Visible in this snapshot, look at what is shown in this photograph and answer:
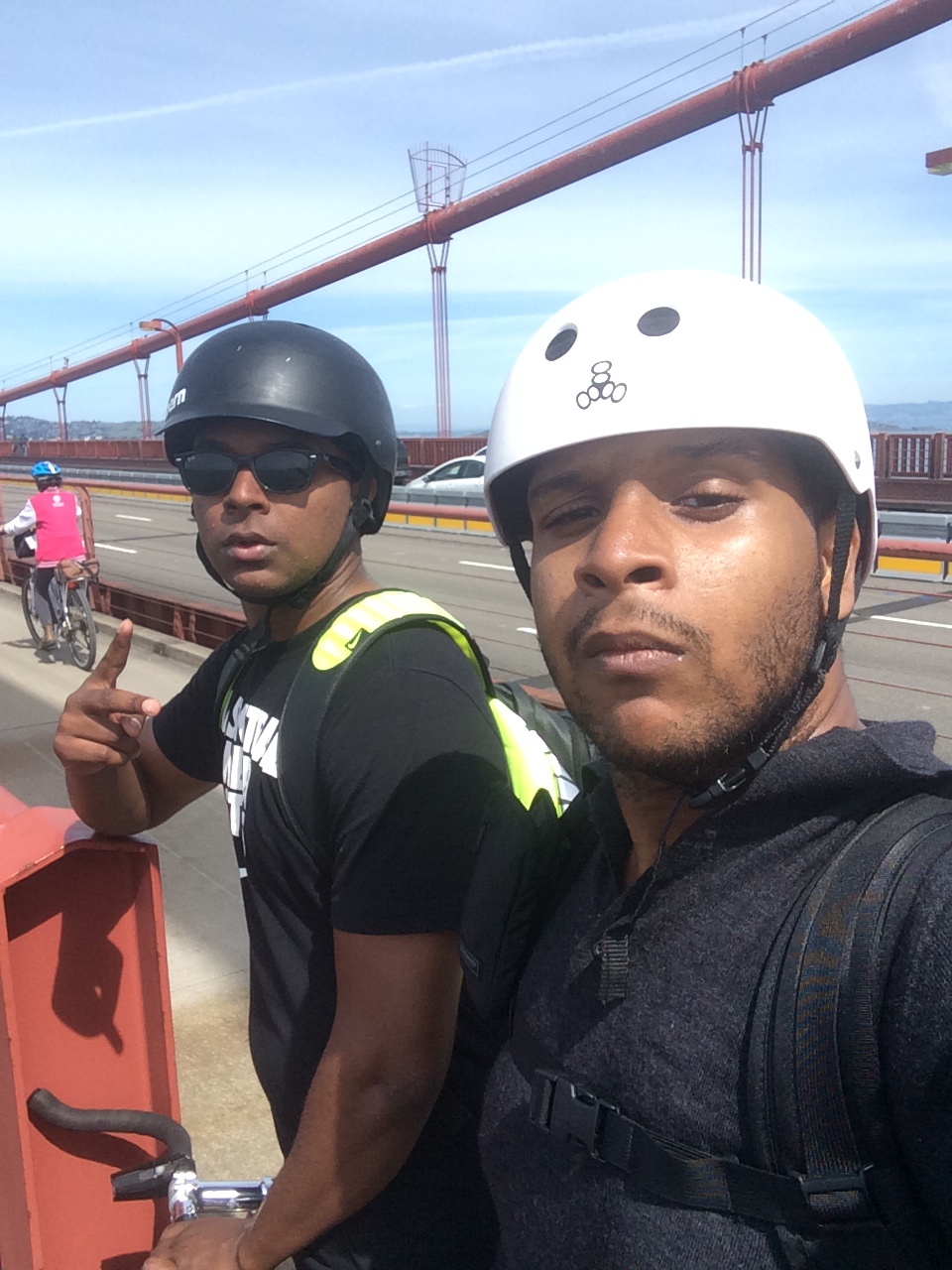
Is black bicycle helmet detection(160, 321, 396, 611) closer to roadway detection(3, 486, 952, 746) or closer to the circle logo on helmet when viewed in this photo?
the circle logo on helmet

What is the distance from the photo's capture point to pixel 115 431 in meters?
108

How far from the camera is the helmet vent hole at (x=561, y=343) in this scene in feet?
4.63

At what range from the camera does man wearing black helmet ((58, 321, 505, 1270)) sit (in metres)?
1.50

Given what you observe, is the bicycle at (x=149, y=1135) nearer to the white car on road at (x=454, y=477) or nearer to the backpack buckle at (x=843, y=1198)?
the backpack buckle at (x=843, y=1198)

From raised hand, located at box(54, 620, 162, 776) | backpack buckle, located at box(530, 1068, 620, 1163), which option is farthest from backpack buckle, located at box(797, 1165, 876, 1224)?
raised hand, located at box(54, 620, 162, 776)

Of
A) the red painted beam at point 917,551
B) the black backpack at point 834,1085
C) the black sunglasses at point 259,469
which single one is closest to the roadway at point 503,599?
the red painted beam at point 917,551

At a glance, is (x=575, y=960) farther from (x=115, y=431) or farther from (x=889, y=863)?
(x=115, y=431)

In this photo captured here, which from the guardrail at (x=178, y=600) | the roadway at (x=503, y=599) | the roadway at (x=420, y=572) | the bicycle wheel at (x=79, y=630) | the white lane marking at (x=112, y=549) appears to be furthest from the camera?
the white lane marking at (x=112, y=549)

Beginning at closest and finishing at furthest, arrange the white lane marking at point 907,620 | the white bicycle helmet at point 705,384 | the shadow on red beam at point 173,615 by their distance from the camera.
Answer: the white bicycle helmet at point 705,384 < the shadow on red beam at point 173,615 < the white lane marking at point 907,620

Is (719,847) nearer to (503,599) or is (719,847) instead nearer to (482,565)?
(503,599)

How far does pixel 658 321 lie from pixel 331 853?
904 mm

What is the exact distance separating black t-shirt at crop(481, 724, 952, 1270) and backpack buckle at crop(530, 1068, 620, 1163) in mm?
17

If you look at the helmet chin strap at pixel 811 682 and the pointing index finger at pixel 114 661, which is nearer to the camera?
the helmet chin strap at pixel 811 682

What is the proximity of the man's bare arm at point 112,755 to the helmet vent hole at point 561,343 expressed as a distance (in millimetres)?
886
